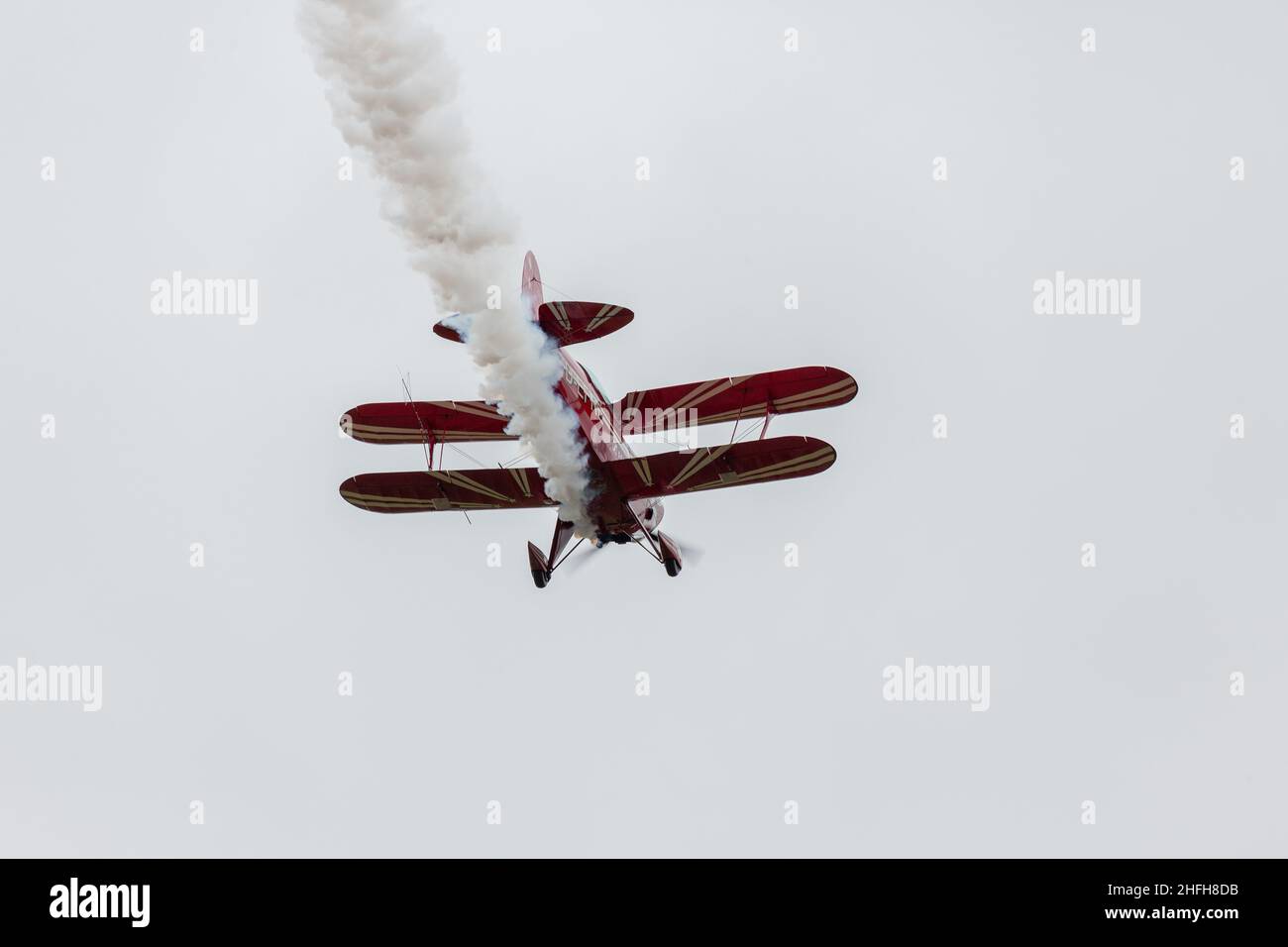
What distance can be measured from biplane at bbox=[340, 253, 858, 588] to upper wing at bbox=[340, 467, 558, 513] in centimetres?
1

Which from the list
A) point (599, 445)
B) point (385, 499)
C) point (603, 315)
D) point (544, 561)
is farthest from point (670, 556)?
point (603, 315)

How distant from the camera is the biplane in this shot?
2102 centimetres

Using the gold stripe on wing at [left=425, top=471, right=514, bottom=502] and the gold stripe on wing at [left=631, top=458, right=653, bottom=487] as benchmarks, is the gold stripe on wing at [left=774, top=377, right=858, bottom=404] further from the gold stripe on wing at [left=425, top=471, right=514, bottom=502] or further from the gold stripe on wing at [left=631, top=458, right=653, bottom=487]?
the gold stripe on wing at [left=425, top=471, right=514, bottom=502]

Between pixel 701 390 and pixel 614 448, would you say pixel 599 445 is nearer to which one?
pixel 614 448

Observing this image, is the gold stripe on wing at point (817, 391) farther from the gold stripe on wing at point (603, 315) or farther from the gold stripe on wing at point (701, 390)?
the gold stripe on wing at point (603, 315)

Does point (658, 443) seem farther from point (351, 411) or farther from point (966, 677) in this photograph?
point (966, 677)

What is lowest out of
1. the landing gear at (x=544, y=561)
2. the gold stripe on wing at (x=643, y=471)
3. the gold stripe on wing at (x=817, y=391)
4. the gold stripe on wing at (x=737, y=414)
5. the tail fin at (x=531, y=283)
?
the landing gear at (x=544, y=561)

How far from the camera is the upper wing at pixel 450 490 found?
21.8 meters

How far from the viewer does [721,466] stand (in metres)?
21.2

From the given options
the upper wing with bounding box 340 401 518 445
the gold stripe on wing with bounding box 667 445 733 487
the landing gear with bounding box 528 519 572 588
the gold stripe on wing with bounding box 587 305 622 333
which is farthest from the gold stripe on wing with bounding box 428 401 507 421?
the gold stripe on wing with bounding box 587 305 622 333

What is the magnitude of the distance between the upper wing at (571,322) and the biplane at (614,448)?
0.32 metres

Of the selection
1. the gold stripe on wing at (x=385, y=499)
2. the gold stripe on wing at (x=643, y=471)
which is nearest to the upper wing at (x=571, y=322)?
the gold stripe on wing at (x=643, y=471)
